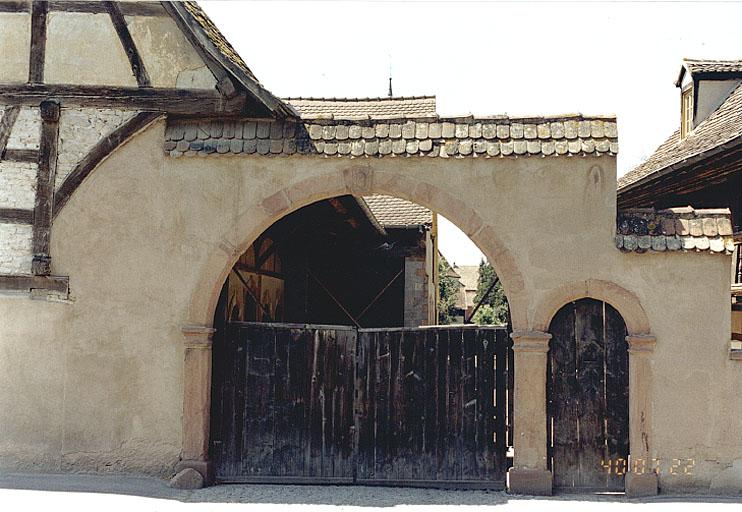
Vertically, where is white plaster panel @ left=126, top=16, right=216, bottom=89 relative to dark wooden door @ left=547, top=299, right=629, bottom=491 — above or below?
above

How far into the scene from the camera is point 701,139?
47.2ft

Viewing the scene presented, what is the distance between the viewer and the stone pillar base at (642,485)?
8320 millimetres

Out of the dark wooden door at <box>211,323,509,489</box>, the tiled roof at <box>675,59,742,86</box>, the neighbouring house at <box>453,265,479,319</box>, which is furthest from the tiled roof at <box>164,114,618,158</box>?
the neighbouring house at <box>453,265,479,319</box>

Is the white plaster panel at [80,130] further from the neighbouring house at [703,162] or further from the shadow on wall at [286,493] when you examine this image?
the neighbouring house at [703,162]

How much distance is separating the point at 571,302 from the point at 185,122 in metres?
4.36

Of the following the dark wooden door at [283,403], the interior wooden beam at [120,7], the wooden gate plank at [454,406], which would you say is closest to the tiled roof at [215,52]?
the interior wooden beam at [120,7]

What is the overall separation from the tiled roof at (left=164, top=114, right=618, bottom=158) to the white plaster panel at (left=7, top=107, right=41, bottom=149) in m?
1.38

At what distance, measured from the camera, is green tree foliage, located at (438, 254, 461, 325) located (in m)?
40.6

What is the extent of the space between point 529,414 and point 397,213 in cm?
770

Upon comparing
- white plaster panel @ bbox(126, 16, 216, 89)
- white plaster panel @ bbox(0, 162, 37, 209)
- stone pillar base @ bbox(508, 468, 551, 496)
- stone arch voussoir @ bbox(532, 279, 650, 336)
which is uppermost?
white plaster panel @ bbox(126, 16, 216, 89)

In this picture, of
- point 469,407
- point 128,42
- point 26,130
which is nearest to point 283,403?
point 469,407

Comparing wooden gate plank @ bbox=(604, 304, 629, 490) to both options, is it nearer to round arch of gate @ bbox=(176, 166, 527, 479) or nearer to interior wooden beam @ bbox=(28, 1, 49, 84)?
round arch of gate @ bbox=(176, 166, 527, 479)

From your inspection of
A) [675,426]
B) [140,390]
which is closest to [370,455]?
[140,390]

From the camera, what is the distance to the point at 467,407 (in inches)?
351
